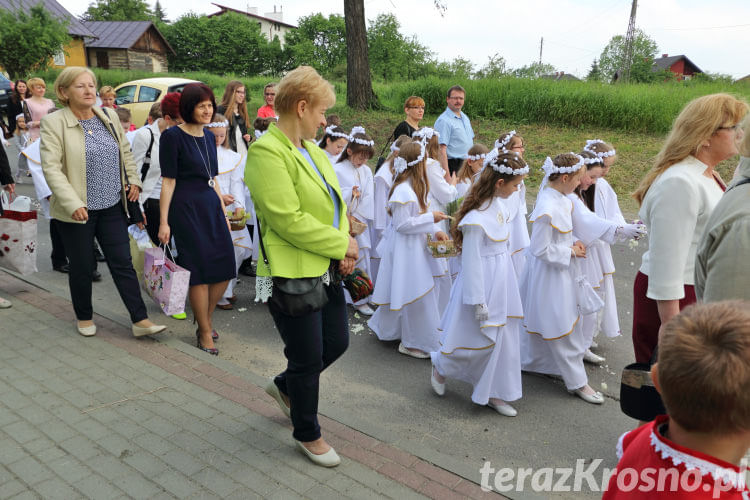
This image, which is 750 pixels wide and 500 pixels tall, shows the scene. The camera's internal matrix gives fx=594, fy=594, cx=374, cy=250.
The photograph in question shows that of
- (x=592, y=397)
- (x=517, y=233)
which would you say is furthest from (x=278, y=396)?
(x=517, y=233)

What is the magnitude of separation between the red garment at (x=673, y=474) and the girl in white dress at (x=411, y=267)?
359cm

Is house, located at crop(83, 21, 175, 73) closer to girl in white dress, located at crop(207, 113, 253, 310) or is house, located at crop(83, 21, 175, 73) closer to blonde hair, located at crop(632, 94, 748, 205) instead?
girl in white dress, located at crop(207, 113, 253, 310)

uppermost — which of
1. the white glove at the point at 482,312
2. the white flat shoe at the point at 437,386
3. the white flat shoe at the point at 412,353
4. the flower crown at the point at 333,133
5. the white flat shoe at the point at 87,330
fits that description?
the flower crown at the point at 333,133

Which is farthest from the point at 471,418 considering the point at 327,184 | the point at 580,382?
the point at 327,184

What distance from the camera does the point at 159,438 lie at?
3.50 metres

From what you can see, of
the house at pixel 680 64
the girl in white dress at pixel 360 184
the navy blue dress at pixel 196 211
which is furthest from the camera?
the house at pixel 680 64

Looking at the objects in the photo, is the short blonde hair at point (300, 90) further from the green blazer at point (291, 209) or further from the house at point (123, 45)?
the house at point (123, 45)

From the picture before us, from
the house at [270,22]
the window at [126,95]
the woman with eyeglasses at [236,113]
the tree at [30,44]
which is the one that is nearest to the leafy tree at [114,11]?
the house at [270,22]

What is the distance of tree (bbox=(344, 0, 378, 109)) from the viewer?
56.7 ft

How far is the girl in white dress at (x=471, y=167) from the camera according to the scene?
21.5 feet

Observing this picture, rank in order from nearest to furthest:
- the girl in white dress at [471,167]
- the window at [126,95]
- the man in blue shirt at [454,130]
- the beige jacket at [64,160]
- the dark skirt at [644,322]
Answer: the dark skirt at [644,322] → the beige jacket at [64,160] → the girl in white dress at [471,167] → the man in blue shirt at [454,130] → the window at [126,95]

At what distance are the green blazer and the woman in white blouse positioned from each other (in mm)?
1538

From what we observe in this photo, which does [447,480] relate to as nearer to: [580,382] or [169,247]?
[580,382]

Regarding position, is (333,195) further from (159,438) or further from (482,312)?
(159,438)
